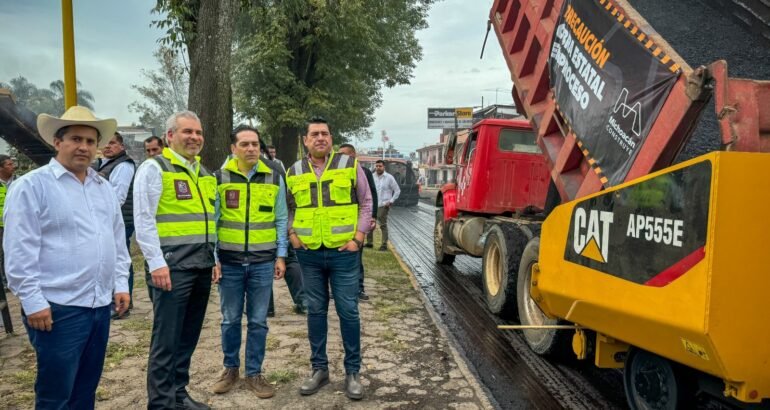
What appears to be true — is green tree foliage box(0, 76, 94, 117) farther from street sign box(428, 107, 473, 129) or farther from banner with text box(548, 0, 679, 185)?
banner with text box(548, 0, 679, 185)

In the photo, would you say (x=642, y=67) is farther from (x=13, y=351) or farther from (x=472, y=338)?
(x=13, y=351)

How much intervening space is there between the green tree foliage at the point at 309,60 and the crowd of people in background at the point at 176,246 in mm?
10853

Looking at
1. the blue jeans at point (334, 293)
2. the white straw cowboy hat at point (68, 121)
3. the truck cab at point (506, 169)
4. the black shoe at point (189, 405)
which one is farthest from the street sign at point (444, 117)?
the white straw cowboy hat at point (68, 121)

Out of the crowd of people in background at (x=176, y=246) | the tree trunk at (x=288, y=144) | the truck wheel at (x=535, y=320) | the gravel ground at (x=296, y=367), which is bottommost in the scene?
the gravel ground at (x=296, y=367)

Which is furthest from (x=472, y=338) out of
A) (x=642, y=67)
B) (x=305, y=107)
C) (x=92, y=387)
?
(x=305, y=107)

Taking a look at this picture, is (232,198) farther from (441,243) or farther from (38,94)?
(38,94)

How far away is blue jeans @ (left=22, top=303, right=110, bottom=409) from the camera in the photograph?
2.25 m

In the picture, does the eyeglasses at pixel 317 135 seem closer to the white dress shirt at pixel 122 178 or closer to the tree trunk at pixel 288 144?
the white dress shirt at pixel 122 178

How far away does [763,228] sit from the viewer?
2107mm

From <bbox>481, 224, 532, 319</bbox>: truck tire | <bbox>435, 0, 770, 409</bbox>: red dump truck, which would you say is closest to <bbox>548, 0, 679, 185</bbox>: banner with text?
<bbox>435, 0, 770, 409</bbox>: red dump truck

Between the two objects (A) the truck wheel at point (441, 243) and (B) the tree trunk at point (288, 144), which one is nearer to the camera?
(A) the truck wheel at point (441, 243)

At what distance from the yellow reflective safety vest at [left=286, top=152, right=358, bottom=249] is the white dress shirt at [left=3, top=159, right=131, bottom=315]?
4.36ft

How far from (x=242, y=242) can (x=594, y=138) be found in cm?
267

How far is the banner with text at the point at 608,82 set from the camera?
3115 mm
